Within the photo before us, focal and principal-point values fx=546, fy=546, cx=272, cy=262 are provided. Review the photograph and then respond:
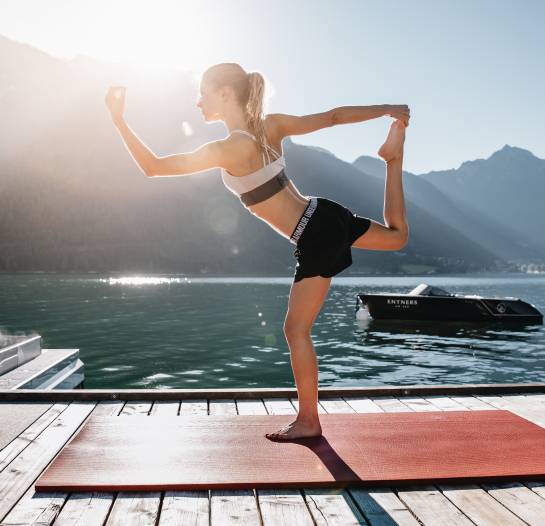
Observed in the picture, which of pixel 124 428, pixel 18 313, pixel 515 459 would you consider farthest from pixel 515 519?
pixel 18 313

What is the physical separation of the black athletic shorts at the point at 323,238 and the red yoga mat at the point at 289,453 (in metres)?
1.25

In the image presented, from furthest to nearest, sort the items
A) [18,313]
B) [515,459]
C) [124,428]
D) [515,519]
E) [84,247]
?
[84,247] < [18,313] < [124,428] < [515,459] < [515,519]

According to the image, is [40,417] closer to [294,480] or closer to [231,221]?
[294,480]

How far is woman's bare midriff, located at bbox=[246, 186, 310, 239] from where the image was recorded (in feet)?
12.3

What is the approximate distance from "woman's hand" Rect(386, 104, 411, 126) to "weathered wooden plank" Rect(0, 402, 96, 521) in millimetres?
3343

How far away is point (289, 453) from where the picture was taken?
3.71 metres

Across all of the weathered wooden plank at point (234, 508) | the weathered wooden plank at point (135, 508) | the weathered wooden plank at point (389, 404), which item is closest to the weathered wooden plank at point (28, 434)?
the weathered wooden plank at point (135, 508)

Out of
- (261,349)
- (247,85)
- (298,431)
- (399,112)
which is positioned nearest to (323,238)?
(399,112)

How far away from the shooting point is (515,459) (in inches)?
142

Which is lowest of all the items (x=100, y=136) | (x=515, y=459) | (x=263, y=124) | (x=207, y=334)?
(x=207, y=334)

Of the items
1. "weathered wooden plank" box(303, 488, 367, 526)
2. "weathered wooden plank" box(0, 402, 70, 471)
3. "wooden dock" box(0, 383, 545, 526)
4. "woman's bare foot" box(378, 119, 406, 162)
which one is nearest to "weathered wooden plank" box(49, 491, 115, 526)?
"wooden dock" box(0, 383, 545, 526)

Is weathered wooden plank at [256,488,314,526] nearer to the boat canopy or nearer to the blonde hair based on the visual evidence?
the blonde hair

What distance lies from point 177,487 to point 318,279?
1.65 m

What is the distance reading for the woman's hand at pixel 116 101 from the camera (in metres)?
3.24
